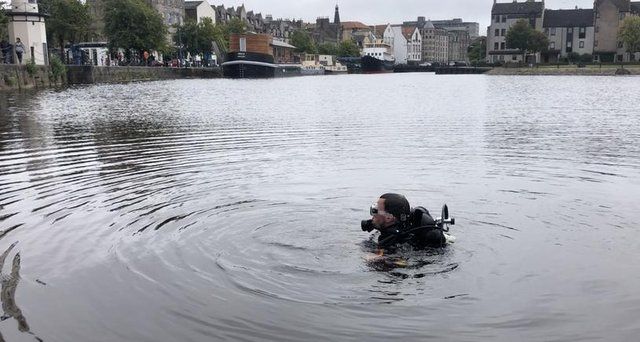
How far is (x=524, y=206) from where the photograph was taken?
1116 cm

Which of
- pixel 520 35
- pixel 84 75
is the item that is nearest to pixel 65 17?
pixel 84 75

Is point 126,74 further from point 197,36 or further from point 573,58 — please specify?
point 573,58

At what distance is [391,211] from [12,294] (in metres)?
4.42

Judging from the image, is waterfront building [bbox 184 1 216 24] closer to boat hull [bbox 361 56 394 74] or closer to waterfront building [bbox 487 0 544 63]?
boat hull [bbox 361 56 394 74]

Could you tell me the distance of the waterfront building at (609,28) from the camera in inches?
5571

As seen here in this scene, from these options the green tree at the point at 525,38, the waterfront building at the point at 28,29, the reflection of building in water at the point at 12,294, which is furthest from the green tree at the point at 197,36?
the reflection of building in water at the point at 12,294

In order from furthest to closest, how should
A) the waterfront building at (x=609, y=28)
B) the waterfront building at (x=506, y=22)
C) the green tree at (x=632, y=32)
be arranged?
1. the waterfront building at (x=506, y=22)
2. the waterfront building at (x=609, y=28)
3. the green tree at (x=632, y=32)

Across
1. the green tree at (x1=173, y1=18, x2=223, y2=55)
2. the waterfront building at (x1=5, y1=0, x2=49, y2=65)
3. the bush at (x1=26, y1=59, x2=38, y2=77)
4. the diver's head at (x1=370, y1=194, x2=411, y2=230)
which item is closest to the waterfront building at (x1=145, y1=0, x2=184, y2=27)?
the green tree at (x1=173, y1=18, x2=223, y2=55)

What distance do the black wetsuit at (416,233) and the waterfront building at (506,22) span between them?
151955 mm

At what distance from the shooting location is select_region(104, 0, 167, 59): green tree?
85000 millimetres

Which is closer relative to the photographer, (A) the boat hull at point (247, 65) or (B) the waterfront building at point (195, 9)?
(A) the boat hull at point (247, 65)

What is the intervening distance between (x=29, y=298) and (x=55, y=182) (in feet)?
22.0

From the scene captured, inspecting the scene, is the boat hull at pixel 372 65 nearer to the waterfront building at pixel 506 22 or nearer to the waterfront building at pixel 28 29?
the waterfront building at pixel 506 22

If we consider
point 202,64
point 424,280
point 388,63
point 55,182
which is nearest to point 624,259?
point 424,280
